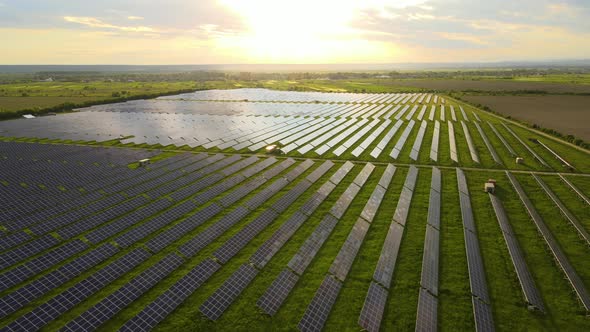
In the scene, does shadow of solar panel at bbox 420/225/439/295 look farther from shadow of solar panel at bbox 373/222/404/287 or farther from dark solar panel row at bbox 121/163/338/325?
dark solar panel row at bbox 121/163/338/325

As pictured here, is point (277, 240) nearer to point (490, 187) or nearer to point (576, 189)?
point (490, 187)

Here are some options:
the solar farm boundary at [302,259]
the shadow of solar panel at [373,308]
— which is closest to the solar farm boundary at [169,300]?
the solar farm boundary at [302,259]

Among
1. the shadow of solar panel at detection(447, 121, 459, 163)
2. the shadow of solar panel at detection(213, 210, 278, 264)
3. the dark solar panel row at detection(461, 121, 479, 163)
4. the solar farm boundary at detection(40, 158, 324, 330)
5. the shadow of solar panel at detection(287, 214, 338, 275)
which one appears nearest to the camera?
the solar farm boundary at detection(40, 158, 324, 330)

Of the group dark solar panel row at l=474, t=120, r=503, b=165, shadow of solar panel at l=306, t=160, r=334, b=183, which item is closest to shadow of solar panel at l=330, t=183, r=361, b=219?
shadow of solar panel at l=306, t=160, r=334, b=183

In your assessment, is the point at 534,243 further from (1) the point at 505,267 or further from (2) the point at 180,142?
(2) the point at 180,142

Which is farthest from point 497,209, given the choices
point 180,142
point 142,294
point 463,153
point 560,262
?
point 180,142

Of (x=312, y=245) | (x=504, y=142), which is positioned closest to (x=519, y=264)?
(x=312, y=245)
